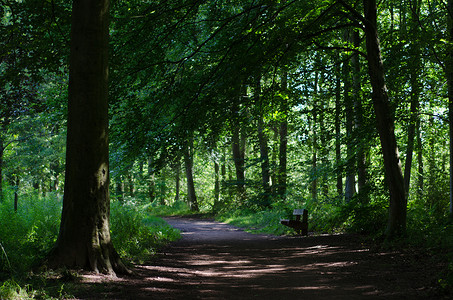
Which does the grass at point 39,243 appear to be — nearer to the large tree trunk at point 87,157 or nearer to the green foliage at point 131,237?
the green foliage at point 131,237

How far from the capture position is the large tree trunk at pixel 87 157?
20.1 feet

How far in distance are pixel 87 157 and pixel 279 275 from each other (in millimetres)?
4196

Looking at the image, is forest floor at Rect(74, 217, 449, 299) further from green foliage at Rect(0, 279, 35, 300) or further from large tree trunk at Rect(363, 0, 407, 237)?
large tree trunk at Rect(363, 0, 407, 237)

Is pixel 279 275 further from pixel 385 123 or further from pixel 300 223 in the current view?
pixel 300 223

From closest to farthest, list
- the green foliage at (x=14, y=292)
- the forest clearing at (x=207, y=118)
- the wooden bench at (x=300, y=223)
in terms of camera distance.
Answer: the green foliage at (x=14, y=292) < the forest clearing at (x=207, y=118) < the wooden bench at (x=300, y=223)

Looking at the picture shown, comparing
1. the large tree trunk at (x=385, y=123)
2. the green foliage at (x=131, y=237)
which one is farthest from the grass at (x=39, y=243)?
the large tree trunk at (x=385, y=123)

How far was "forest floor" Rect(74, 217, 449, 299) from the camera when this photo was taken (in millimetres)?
5707

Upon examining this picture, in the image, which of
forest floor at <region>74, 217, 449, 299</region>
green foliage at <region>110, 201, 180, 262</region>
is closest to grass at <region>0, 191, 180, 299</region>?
green foliage at <region>110, 201, 180, 262</region>

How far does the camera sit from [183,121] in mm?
11031

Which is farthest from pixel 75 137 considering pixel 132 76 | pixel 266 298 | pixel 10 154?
pixel 10 154

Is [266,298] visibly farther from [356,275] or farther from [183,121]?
[183,121]

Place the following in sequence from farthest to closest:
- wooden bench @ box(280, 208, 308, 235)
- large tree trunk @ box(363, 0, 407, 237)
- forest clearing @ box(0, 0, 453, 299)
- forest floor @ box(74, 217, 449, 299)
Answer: wooden bench @ box(280, 208, 308, 235), large tree trunk @ box(363, 0, 407, 237), forest clearing @ box(0, 0, 453, 299), forest floor @ box(74, 217, 449, 299)

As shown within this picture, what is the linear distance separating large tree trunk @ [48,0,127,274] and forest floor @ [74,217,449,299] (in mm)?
500

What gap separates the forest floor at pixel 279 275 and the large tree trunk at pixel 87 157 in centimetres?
50
